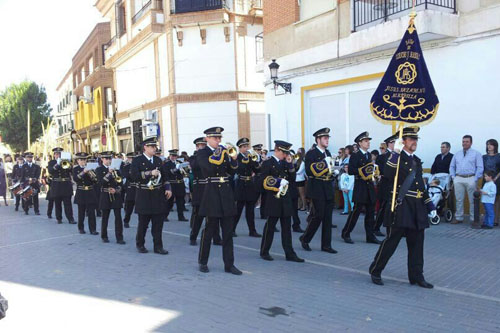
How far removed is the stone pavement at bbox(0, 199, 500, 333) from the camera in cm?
475

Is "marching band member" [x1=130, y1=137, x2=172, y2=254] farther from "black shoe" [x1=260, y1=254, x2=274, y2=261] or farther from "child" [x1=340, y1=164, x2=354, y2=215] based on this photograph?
"child" [x1=340, y1=164, x2=354, y2=215]

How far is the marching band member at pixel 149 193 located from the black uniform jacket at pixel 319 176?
2.64m

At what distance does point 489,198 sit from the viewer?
9.52 m

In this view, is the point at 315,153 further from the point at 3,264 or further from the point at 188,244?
the point at 3,264

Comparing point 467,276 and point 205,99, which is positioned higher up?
point 205,99

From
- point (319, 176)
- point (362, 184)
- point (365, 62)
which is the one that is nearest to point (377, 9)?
point (365, 62)

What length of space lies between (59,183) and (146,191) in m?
4.82

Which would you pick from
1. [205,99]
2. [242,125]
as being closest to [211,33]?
[205,99]

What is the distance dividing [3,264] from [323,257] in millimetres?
5444

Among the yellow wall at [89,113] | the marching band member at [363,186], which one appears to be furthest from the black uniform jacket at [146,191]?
the yellow wall at [89,113]

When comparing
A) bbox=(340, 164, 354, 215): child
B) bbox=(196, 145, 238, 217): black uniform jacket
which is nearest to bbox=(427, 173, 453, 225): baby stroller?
bbox=(340, 164, 354, 215): child

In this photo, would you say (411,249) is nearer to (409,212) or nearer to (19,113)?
(409,212)

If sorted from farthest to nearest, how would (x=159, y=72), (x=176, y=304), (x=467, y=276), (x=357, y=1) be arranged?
(x=159, y=72)
(x=357, y=1)
(x=467, y=276)
(x=176, y=304)

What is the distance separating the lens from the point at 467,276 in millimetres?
6238
